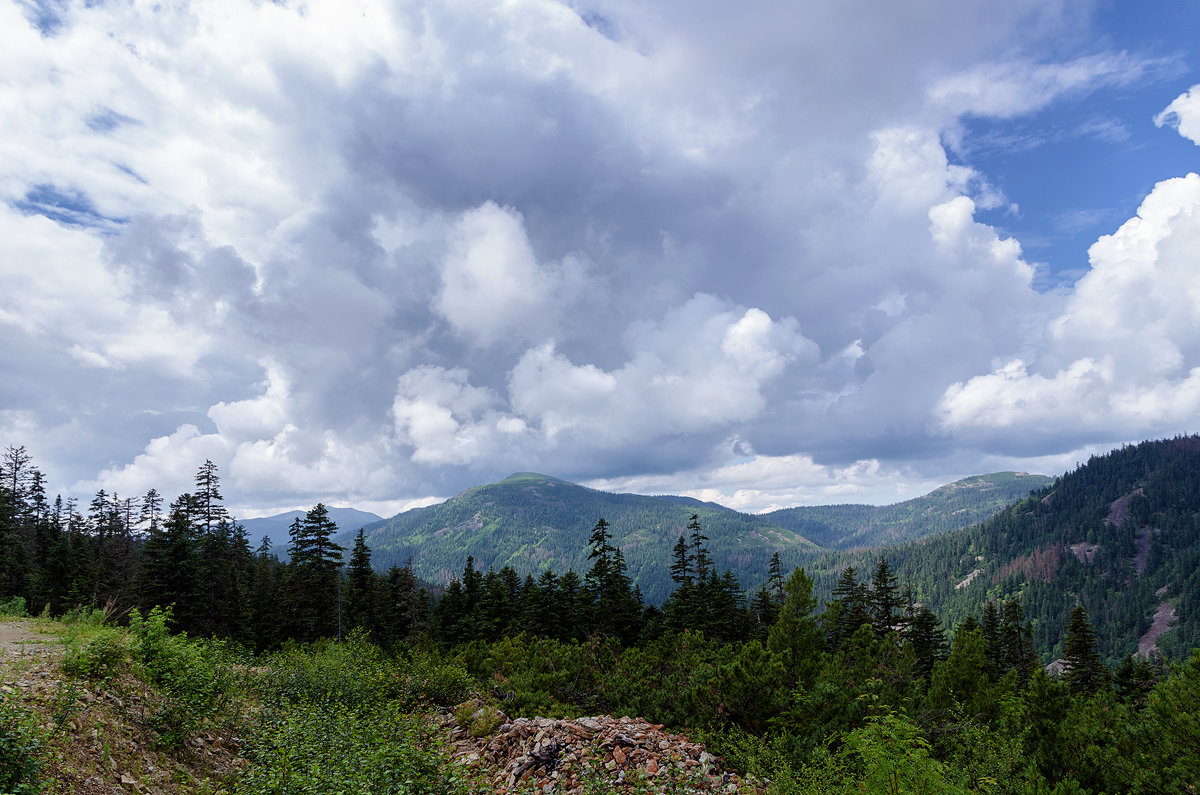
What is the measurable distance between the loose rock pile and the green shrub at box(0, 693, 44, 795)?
8449mm

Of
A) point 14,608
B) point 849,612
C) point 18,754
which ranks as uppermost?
point 18,754

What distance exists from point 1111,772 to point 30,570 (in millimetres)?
75989

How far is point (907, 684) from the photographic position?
20.1 meters

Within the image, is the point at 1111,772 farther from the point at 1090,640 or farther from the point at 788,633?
the point at 1090,640

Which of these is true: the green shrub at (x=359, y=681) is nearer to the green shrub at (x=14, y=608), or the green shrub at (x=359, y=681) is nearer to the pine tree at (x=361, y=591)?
the green shrub at (x=14, y=608)

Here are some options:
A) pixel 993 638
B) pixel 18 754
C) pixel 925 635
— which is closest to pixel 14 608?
pixel 18 754

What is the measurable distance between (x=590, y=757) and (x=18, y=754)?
1028cm

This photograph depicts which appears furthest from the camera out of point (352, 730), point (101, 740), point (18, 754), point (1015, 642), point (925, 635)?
point (1015, 642)

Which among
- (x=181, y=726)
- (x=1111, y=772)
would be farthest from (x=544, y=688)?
(x=1111, y=772)

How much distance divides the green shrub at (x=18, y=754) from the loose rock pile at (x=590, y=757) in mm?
8449

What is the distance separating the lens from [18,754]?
8.16 metres

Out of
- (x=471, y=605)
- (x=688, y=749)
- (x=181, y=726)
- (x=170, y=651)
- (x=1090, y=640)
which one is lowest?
(x=1090, y=640)

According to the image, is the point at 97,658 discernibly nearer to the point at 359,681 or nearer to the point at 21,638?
the point at 21,638

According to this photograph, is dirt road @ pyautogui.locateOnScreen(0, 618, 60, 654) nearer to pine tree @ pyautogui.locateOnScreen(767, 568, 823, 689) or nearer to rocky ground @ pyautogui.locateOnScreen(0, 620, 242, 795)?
rocky ground @ pyautogui.locateOnScreen(0, 620, 242, 795)
